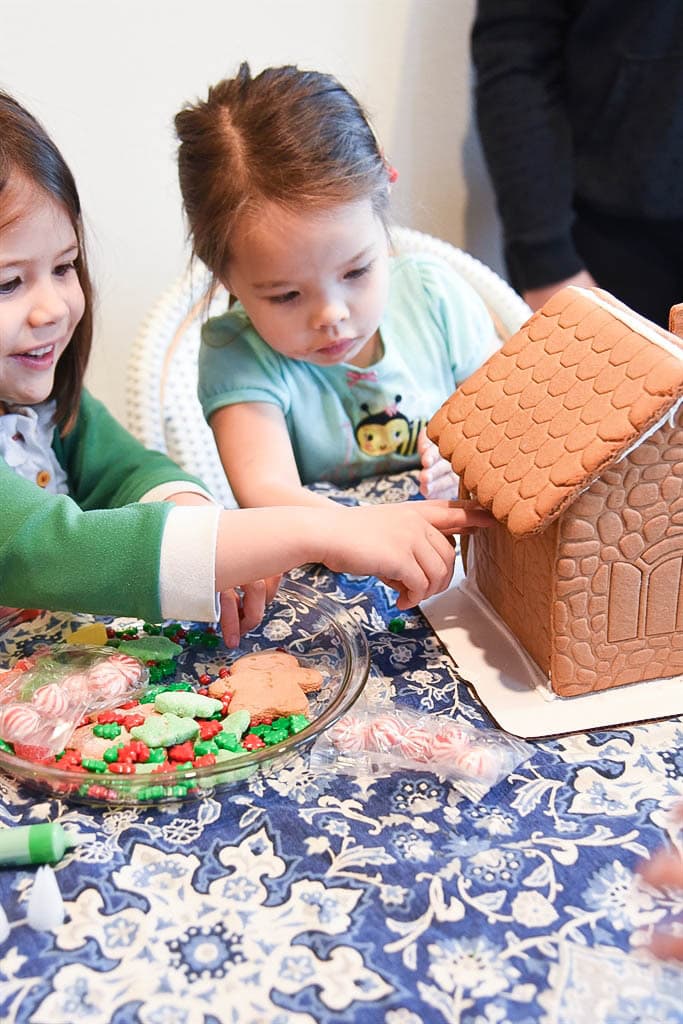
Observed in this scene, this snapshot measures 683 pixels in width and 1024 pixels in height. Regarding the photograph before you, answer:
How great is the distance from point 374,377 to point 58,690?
0.69m

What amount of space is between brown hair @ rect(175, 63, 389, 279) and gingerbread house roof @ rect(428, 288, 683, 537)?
1.03ft

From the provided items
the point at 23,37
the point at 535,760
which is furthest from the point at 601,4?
the point at 535,760

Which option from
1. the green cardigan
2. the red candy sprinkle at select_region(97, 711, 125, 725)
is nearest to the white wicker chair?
the green cardigan

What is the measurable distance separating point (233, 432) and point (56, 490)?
218mm

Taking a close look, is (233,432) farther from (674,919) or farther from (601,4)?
(601,4)

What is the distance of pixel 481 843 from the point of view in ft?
2.12

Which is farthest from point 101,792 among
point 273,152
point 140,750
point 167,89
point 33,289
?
point 167,89

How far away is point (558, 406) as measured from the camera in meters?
0.76

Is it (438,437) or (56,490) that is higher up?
(438,437)

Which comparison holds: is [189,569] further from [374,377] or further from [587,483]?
[374,377]

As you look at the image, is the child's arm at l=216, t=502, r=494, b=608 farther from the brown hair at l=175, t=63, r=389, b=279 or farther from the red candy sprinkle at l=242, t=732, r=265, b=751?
the brown hair at l=175, t=63, r=389, b=279

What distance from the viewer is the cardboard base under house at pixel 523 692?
0.76 m

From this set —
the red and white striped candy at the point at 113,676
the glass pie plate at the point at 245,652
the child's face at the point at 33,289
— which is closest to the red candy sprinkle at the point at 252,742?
the glass pie plate at the point at 245,652

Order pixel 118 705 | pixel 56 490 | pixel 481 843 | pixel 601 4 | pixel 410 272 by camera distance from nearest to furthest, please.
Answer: pixel 481 843, pixel 118 705, pixel 56 490, pixel 410 272, pixel 601 4
